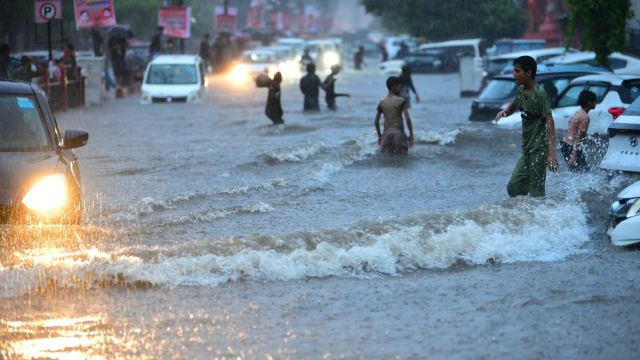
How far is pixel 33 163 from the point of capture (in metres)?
9.26

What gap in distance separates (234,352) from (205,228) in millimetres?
5086

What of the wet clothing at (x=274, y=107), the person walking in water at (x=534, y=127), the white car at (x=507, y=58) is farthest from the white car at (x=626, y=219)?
the white car at (x=507, y=58)

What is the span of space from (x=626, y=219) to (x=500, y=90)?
14337 millimetres

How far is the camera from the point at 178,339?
670 centimetres

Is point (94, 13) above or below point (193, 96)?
above

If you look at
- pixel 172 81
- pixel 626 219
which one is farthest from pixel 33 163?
pixel 172 81


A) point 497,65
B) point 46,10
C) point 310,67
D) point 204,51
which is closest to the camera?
point 310,67

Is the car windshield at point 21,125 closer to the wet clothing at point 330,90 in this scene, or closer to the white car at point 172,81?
the wet clothing at point 330,90

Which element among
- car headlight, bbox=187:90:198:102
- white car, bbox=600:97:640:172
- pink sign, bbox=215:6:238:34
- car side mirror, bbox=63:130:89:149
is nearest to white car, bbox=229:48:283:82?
pink sign, bbox=215:6:238:34

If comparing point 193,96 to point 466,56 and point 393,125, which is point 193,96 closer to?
point 466,56

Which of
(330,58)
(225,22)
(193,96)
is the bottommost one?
(330,58)

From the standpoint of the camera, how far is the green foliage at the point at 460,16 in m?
61.4

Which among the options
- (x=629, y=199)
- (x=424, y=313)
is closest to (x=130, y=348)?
(x=424, y=313)

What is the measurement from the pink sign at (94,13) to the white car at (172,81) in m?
1.74
